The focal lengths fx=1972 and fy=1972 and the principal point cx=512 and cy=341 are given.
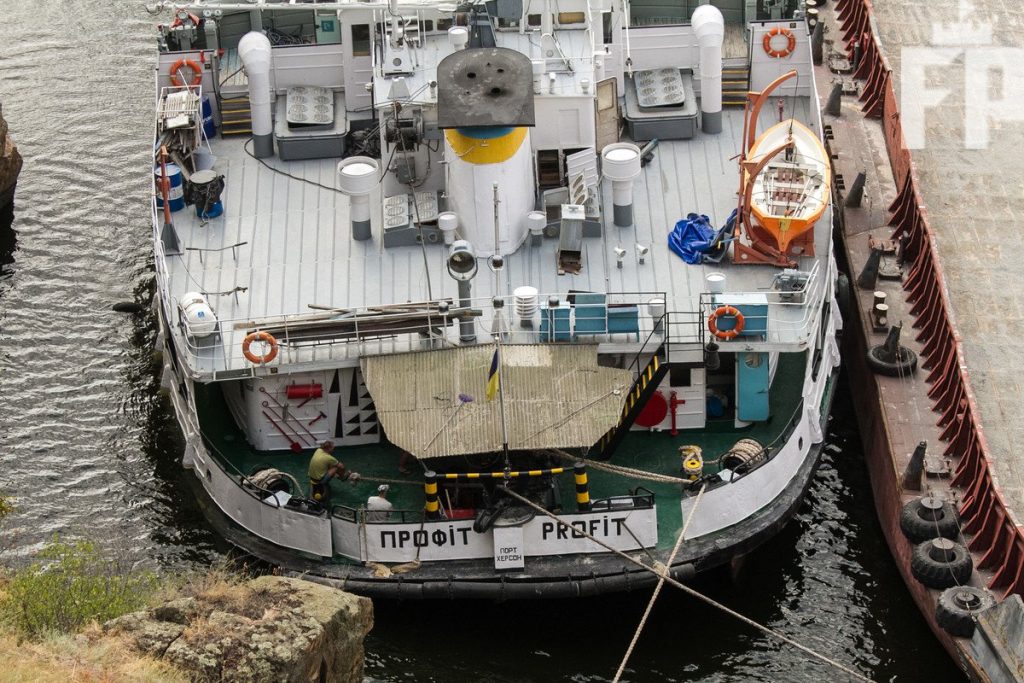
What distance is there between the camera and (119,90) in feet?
172

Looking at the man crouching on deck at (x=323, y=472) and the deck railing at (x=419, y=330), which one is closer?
the man crouching on deck at (x=323, y=472)

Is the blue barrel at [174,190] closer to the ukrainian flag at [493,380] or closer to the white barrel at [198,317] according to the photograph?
the white barrel at [198,317]

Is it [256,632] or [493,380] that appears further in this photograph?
[493,380]

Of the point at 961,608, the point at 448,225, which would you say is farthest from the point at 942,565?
the point at 448,225

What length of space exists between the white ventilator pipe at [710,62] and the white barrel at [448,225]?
22.7ft

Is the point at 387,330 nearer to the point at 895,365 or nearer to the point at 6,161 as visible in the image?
the point at 895,365

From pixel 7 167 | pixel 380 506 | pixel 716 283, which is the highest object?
pixel 7 167

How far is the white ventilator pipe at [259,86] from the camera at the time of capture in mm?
40031

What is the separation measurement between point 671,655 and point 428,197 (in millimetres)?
10005

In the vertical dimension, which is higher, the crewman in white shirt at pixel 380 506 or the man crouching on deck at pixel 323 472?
the man crouching on deck at pixel 323 472

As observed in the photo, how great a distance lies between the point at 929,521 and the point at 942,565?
3.81ft

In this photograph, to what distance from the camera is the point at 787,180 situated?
125ft

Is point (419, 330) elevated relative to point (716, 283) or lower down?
lower down

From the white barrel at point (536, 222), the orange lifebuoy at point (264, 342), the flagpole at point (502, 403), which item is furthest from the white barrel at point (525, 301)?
the orange lifebuoy at point (264, 342)
